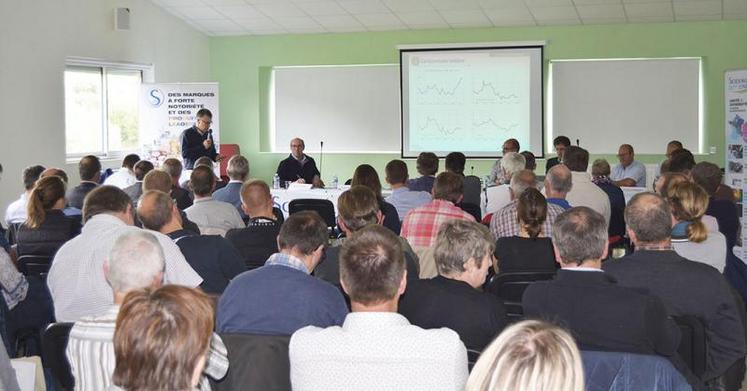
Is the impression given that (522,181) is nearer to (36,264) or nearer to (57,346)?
(36,264)

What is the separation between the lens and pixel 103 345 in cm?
271

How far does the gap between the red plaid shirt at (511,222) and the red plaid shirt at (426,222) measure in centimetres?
23

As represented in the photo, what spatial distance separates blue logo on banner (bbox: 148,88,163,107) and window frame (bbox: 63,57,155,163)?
497mm

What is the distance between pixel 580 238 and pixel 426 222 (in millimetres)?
2170

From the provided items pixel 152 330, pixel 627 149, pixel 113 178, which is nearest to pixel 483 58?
pixel 627 149

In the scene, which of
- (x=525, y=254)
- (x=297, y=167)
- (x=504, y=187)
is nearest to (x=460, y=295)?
(x=525, y=254)

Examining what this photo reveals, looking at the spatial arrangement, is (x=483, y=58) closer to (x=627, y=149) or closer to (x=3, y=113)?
(x=627, y=149)

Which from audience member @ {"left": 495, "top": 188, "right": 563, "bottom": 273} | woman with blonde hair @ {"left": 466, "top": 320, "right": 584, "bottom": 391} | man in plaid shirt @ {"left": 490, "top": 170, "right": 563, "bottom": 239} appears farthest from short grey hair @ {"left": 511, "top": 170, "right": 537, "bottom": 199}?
woman with blonde hair @ {"left": 466, "top": 320, "right": 584, "bottom": 391}

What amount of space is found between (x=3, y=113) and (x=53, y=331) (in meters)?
7.18

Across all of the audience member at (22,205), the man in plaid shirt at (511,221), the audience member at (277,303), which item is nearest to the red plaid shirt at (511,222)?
the man in plaid shirt at (511,221)

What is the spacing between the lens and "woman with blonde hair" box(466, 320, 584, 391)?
1482 millimetres

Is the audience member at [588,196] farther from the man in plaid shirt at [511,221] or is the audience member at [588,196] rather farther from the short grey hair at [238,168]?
the short grey hair at [238,168]

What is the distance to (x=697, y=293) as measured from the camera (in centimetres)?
348

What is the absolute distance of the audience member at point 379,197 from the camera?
239 inches
